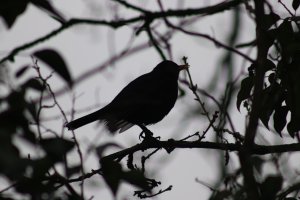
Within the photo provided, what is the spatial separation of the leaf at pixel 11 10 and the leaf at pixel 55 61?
5.4 inches

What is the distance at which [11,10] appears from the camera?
1.76 metres

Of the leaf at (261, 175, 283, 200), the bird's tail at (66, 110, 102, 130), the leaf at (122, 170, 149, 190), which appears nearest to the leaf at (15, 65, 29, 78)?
the leaf at (122, 170, 149, 190)

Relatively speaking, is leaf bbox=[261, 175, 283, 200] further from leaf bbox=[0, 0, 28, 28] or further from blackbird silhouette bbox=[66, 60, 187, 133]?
blackbird silhouette bbox=[66, 60, 187, 133]

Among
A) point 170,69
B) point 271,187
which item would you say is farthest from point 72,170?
point 170,69

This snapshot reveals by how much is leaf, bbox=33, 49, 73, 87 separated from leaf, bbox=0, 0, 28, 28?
14cm

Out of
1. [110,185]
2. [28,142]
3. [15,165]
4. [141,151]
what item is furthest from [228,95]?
[141,151]

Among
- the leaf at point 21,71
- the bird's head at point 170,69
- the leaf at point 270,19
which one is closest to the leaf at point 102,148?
the leaf at point 21,71

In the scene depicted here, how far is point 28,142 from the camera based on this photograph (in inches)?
54.4

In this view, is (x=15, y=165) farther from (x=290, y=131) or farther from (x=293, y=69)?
(x=290, y=131)

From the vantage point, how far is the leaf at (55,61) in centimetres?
171

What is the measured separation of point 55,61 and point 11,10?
9.5 inches

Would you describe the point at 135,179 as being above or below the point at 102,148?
below

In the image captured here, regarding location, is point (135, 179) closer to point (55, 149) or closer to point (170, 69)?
point (55, 149)

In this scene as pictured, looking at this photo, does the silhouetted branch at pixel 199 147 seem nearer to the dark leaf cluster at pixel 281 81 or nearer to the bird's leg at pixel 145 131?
the dark leaf cluster at pixel 281 81
